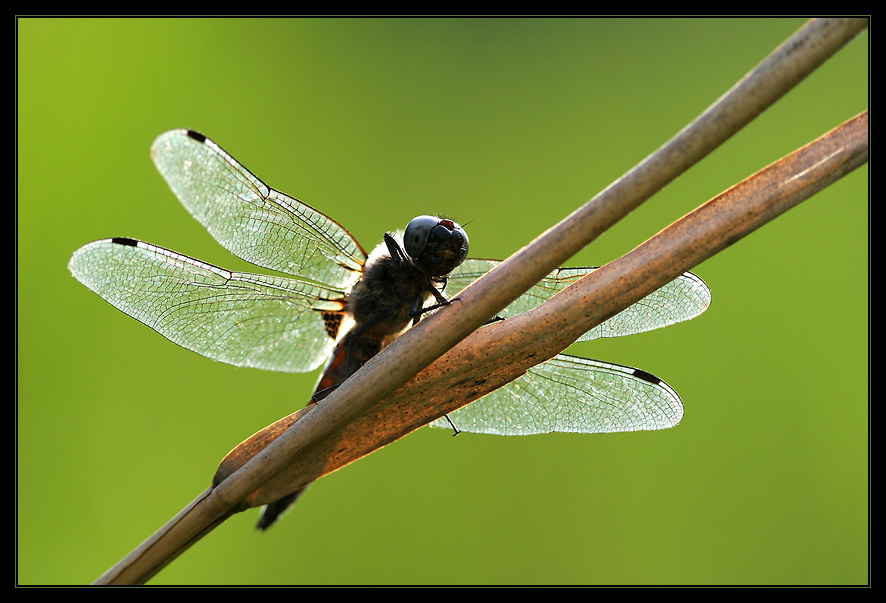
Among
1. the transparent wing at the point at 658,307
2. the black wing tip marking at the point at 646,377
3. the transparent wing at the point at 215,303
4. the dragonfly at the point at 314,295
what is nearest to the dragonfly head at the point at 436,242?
the dragonfly at the point at 314,295

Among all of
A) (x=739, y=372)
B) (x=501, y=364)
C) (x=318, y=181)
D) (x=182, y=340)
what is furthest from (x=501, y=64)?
(x=501, y=364)

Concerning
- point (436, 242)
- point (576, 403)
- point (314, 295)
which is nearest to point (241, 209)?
point (314, 295)

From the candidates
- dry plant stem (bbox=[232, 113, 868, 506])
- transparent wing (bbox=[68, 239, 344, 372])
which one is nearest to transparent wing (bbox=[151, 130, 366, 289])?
transparent wing (bbox=[68, 239, 344, 372])

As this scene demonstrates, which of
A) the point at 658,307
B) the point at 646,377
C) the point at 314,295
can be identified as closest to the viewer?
the point at 658,307

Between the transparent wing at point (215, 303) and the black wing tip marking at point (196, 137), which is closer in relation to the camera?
the transparent wing at point (215, 303)

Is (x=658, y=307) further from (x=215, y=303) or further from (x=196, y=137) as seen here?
(x=196, y=137)

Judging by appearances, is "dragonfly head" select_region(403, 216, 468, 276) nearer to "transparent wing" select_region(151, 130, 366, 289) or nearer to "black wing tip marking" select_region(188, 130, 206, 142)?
"transparent wing" select_region(151, 130, 366, 289)

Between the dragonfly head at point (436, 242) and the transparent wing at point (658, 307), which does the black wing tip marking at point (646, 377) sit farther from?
the dragonfly head at point (436, 242)

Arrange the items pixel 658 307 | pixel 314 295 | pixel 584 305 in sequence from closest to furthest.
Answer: pixel 584 305 → pixel 658 307 → pixel 314 295
